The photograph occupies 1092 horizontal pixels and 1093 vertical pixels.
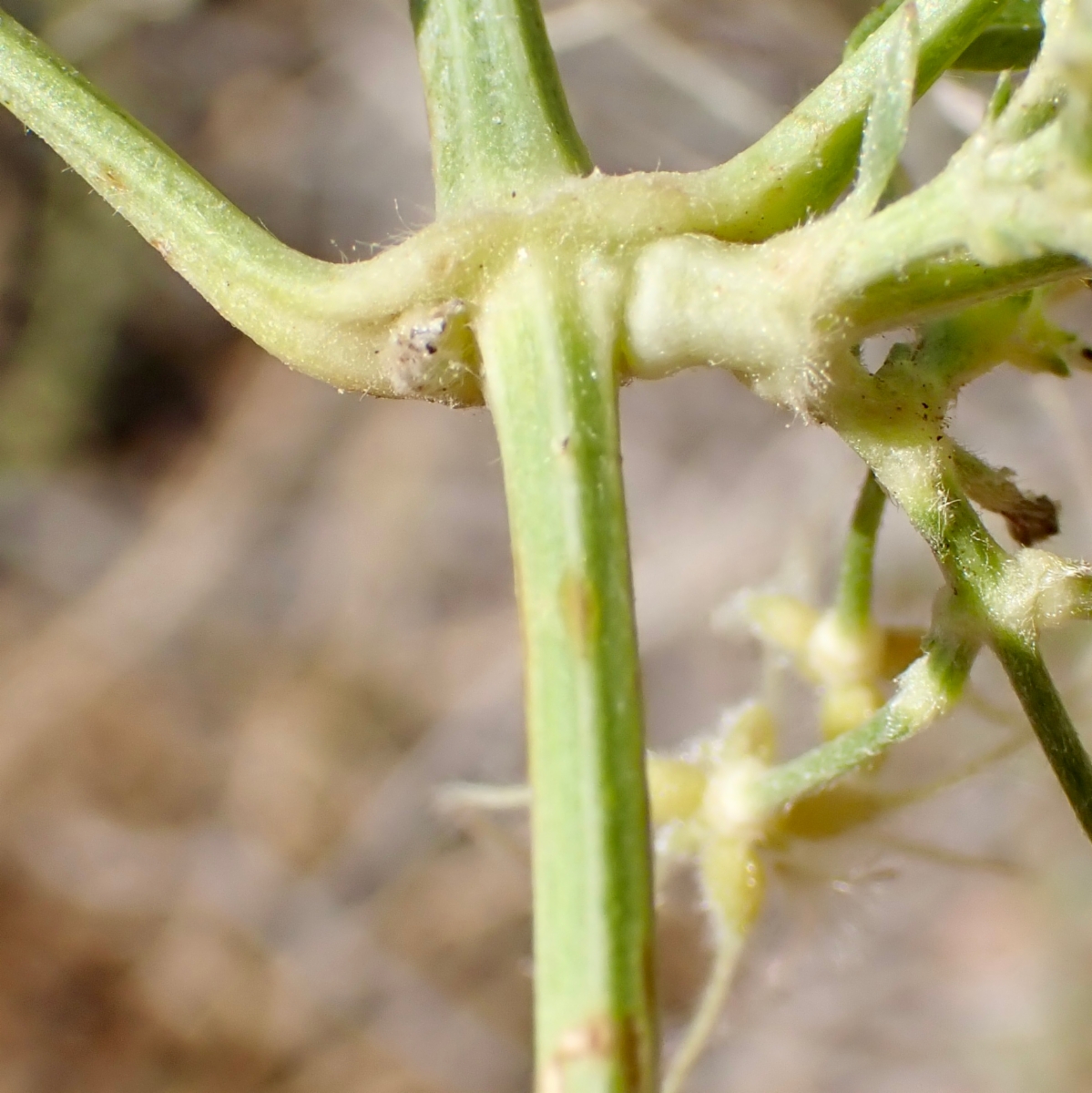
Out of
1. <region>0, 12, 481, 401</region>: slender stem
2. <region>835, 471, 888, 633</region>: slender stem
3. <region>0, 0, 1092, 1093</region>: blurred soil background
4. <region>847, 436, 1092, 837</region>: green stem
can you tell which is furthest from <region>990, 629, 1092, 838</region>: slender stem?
<region>0, 0, 1092, 1093</region>: blurred soil background

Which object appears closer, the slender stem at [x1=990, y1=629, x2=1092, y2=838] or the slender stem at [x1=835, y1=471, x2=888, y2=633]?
the slender stem at [x1=990, y1=629, x2=1092, y2=838]

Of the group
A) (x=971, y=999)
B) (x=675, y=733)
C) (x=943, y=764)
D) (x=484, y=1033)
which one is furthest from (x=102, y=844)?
(x=943, y=764)

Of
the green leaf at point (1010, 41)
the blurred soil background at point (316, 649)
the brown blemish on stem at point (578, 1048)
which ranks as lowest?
the brown blemish on stem at point (578, 1048)

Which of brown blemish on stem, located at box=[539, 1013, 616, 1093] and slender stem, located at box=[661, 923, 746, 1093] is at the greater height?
slender stem, located at box=[661, 923, 746, 1093]

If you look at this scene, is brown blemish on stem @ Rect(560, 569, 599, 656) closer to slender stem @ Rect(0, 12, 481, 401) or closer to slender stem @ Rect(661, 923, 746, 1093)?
slender stem @ Rect(0, 12, 481, 401)

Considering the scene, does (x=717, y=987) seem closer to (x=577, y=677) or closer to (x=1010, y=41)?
(x=577, y=677)

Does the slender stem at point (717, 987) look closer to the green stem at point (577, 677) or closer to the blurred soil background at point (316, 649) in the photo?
the green stem at point (577, 677)

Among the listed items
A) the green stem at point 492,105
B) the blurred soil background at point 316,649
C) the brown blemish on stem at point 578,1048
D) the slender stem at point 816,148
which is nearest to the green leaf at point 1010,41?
the slender stem at point 816,148
